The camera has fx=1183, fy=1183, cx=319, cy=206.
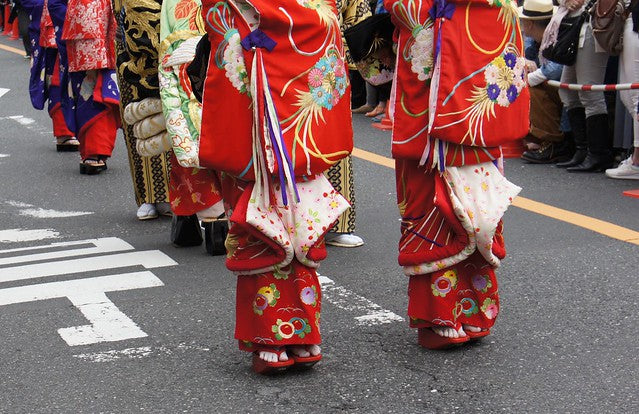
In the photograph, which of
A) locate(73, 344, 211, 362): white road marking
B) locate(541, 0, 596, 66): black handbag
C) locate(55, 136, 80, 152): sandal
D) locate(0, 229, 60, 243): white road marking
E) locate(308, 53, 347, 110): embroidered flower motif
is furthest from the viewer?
locate(55, 136, 80, 152): sandal

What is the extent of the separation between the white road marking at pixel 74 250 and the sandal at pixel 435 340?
243 cm

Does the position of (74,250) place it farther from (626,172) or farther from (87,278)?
(626,172)

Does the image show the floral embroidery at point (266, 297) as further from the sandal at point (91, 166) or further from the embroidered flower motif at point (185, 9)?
the sandal at point (91, 166)

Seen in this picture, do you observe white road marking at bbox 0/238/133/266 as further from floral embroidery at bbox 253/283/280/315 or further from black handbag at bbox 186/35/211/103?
floral embroidery at bbox 253/283/280/315

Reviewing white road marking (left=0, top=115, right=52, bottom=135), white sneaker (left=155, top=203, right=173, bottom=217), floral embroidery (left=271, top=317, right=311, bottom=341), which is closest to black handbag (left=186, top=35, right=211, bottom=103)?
floral embroidery (left=271, top=317, right=311, bottom=341)

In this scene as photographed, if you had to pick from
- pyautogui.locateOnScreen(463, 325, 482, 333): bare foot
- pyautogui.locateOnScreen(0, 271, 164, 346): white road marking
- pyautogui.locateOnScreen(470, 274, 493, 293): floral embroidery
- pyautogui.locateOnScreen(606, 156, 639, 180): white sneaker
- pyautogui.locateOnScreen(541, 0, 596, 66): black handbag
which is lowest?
pyautogui.locateOnScreen(606, 156, 639, 180): white sneaker

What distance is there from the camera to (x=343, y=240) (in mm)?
6195

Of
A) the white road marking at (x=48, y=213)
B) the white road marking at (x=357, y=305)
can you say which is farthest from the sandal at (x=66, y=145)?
the white road marking at (x=357, y=305)

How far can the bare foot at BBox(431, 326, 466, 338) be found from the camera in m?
4.24

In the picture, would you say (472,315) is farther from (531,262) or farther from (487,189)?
(531,262)

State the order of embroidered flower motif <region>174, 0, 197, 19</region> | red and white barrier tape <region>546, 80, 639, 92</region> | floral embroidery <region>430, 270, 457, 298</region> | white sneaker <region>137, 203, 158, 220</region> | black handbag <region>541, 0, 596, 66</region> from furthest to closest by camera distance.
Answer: black handbag <region>541, 0, 596, 66</region> < red and white barrier tape <region>546, 80, 639, 92</region> < white sneaker <region>137, 203, 158, 220</region> < embroidered flower motif <region>174, 0, 197, 19</region> < floral embroidery <region>430, 270, 457, 298</region>

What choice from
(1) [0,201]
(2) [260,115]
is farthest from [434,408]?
(1) [0,201]

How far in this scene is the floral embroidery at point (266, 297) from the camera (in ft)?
13.2

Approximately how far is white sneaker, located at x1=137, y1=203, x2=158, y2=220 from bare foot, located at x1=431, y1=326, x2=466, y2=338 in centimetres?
315
